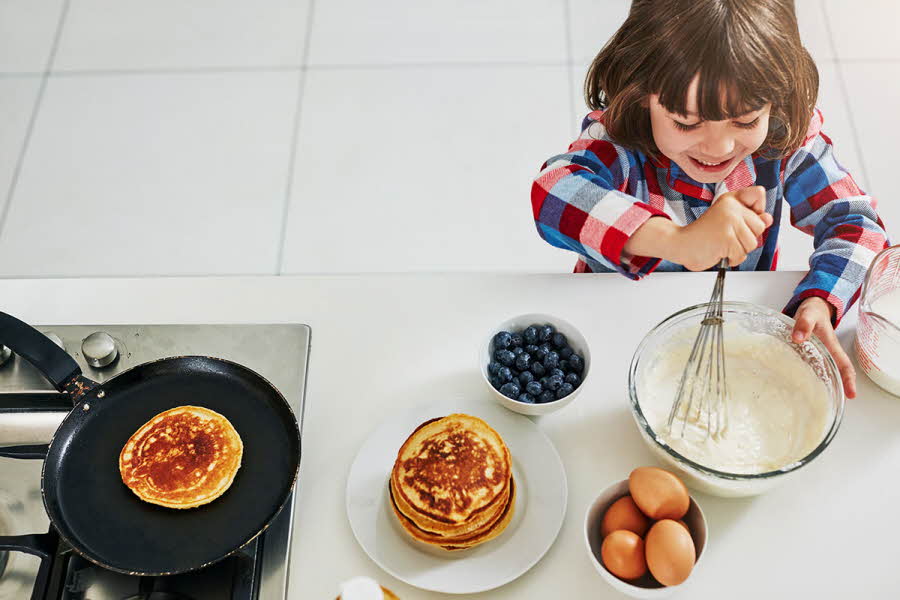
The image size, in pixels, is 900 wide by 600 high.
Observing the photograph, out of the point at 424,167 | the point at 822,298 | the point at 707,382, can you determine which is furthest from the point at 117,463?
the point at 424,167

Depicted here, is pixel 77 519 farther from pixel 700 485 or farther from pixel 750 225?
pixel 750 225

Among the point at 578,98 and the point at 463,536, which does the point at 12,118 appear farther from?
the point at 463,536

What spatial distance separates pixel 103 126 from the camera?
2334 mm

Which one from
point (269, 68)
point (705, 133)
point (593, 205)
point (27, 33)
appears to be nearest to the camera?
point (705, 133)

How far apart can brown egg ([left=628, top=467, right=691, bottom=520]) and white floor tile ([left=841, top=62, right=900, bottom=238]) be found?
147cm

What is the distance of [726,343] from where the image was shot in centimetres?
→ 98

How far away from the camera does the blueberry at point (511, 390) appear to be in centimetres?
96

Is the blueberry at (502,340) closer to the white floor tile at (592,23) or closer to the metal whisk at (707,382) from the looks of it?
the metal whisk at (707,382)

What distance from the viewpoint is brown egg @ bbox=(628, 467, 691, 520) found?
2.72ft

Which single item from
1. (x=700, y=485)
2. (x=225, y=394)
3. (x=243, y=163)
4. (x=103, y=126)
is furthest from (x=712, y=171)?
(x=103, y=126)

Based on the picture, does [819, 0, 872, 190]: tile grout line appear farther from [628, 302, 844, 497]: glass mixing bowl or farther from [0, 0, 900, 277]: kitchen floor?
[628, 302, 844, 497]: glass mixing bowl

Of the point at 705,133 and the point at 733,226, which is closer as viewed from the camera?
the point at 733,226

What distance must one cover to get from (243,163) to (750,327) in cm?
166

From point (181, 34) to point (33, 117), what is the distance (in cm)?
53
